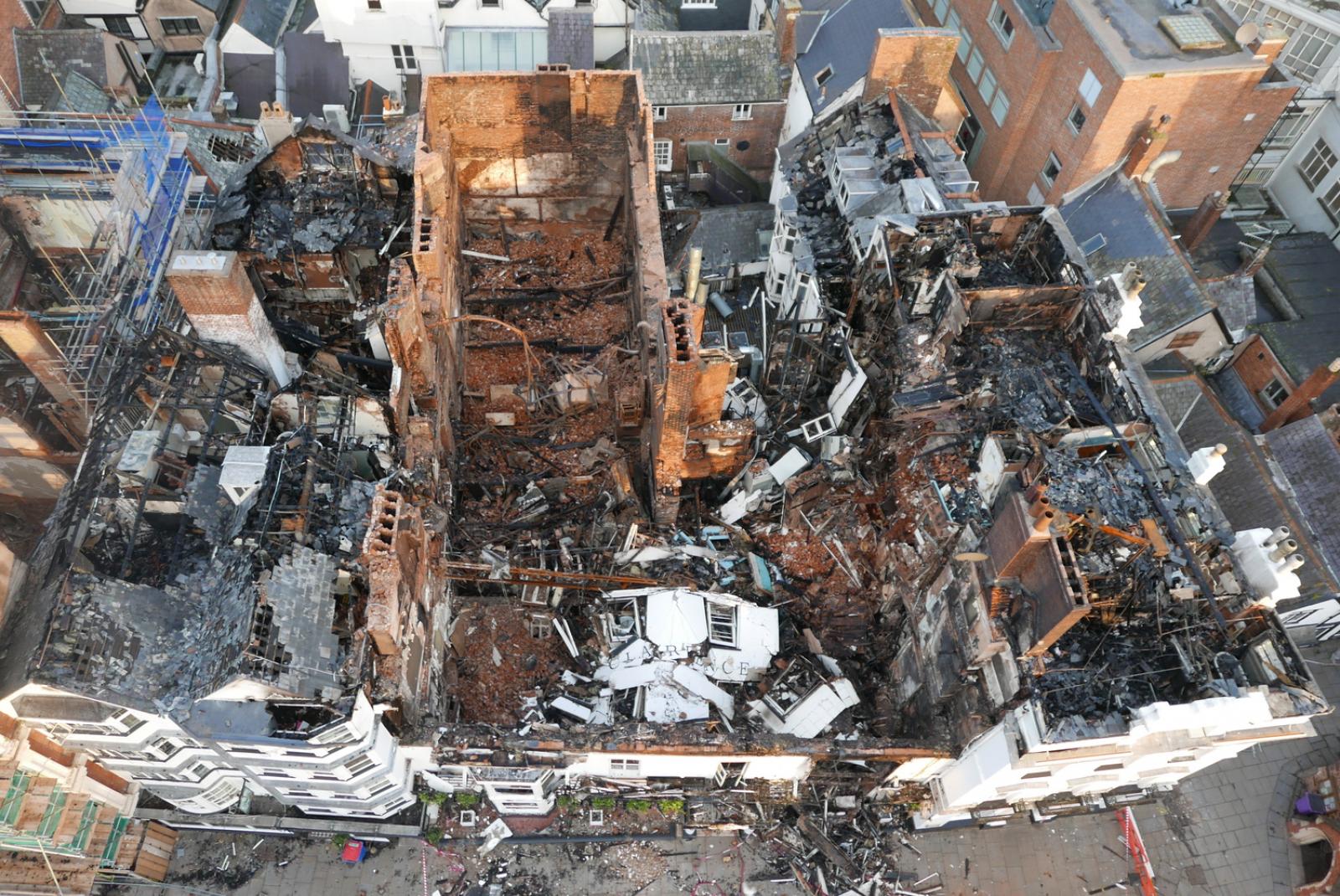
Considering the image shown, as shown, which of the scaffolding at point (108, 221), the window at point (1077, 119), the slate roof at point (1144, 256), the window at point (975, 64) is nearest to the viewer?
the scaffolding at point (108, 221)

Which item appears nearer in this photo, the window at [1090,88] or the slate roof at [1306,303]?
the window at [1090,88]

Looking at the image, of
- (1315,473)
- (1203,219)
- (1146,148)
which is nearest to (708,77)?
(1146,148)

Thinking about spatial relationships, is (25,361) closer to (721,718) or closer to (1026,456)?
(721,718)

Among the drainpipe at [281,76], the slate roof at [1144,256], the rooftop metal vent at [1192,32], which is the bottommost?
the slate roof at [1144,256]

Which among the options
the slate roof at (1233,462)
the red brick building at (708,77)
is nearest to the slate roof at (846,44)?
the red brick building at (708,77)

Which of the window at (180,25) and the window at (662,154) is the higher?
the window at (180,25)

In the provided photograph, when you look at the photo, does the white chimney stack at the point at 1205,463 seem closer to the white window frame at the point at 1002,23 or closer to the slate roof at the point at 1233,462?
the slate roof at the point at 1233,462

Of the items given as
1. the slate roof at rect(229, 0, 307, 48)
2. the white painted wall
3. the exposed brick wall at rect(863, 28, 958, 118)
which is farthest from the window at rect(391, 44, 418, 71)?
the white painted wall
